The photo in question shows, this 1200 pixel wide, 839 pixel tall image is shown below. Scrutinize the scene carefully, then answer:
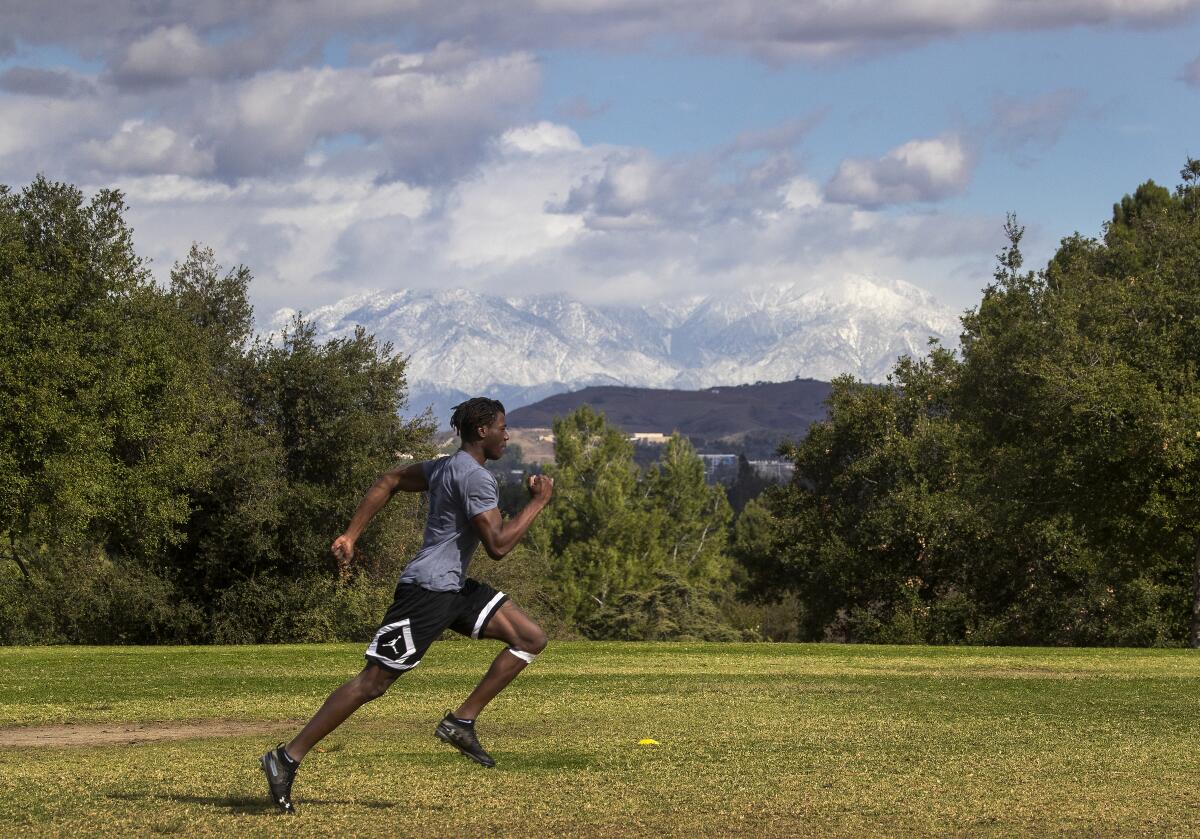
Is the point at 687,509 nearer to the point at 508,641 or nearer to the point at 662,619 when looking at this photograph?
the point at 662,619

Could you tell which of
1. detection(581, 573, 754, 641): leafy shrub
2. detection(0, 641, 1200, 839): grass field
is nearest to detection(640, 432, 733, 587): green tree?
detection(581, 573, 754, 641): leafy shrub

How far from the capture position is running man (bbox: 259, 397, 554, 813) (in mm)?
8086

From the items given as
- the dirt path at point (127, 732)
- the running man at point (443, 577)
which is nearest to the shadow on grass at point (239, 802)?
the running man at point (443, 577)

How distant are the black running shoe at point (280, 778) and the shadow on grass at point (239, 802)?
0.08 metres

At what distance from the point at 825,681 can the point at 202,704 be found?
7.22 m

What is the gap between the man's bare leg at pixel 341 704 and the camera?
809 cm

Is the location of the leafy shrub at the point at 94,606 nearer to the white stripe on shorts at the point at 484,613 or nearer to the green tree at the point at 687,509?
the white stripe on shorts at the point at 484,613

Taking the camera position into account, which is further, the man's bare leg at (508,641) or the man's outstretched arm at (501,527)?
the man's bare leg at (508,641)

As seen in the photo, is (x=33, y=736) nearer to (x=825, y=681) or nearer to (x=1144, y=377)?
(x=825, y=681)

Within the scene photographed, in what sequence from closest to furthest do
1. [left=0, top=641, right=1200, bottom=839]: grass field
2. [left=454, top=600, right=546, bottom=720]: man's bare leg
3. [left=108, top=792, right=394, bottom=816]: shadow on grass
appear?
[left=0, top=641, right=1200, bottom=839]: grass field, [left=108, top=792, right=394, bottom=816]: shadow on grass, [left=454, top=600, right=546, bottom=720]: man's bare leg

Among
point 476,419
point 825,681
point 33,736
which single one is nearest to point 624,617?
point 825,681

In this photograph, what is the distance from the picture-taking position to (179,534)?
3878 cm

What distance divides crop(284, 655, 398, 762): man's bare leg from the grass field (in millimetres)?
369

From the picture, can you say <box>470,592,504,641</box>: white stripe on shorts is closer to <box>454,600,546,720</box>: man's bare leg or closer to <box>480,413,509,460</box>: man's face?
<box>454,600,546,720</box>: man's bare leg
